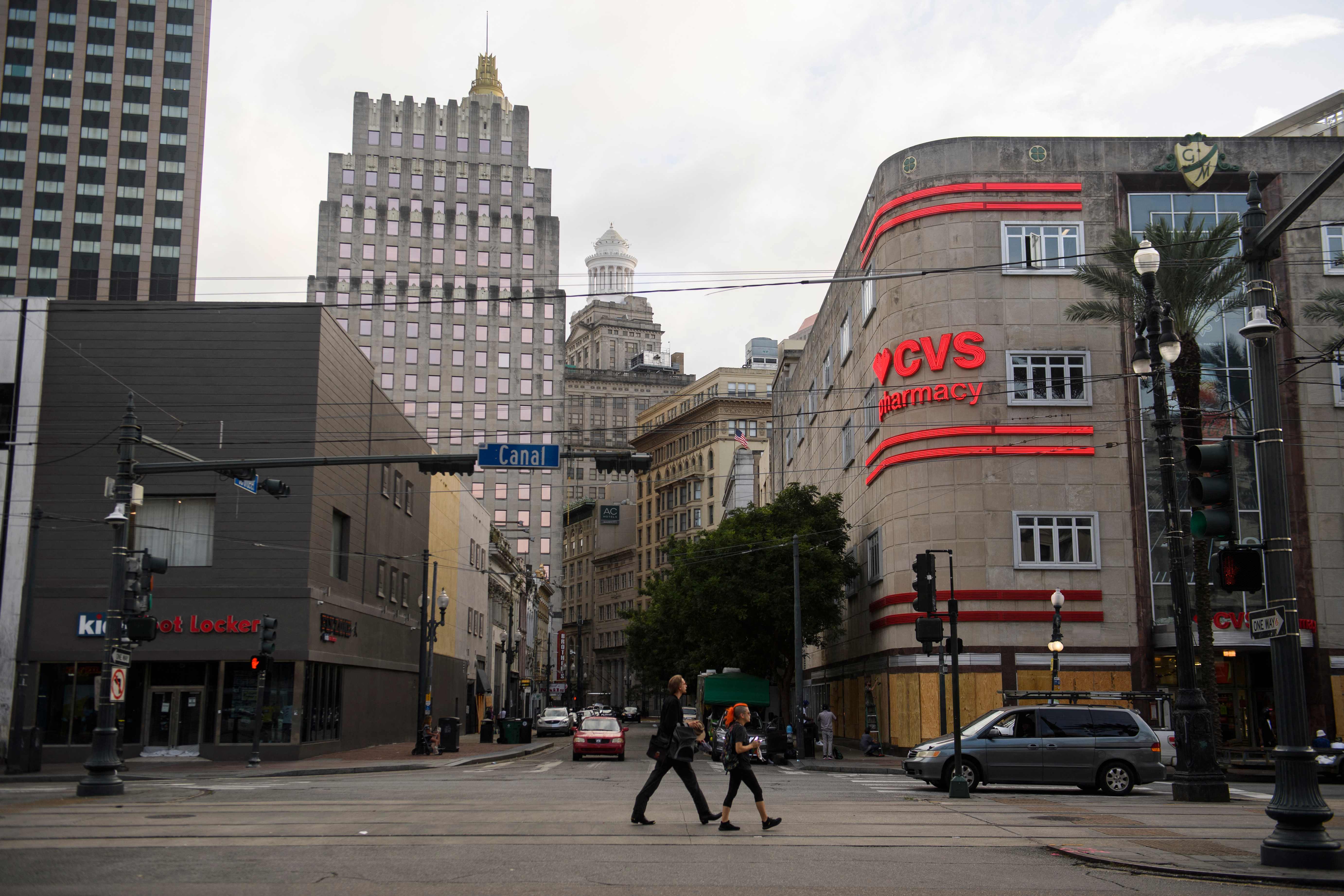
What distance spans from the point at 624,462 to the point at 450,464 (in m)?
3.09

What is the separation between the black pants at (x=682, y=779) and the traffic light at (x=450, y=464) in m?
7.21

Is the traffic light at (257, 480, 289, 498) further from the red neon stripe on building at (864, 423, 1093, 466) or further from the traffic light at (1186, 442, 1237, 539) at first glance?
the red neon stripe on building at (864, 423, 1093, 466)

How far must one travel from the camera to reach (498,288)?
120m

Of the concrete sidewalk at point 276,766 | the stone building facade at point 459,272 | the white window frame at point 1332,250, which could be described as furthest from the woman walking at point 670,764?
the stone building facade at point 459,272

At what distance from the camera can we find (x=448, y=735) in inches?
1572

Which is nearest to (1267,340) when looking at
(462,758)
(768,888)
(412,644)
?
(768,888)

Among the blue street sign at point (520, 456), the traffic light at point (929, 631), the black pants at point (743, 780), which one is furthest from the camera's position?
the traffic light at point (929, 631)

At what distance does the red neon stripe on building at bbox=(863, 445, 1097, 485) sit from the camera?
3878cm

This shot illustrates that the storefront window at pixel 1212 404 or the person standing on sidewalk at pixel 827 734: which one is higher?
the storefront window at pixel 1212 404

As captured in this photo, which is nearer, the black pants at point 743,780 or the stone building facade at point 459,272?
the black pants at point 743,780

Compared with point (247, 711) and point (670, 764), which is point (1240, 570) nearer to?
point (670, 764)

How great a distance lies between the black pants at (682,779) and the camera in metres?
14.6

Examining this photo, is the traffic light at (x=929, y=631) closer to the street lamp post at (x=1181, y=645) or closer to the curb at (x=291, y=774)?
the street lamp post at (x=1181, y=645)

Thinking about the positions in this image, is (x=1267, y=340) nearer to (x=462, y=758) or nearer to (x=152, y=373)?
(x=462, y=758)
